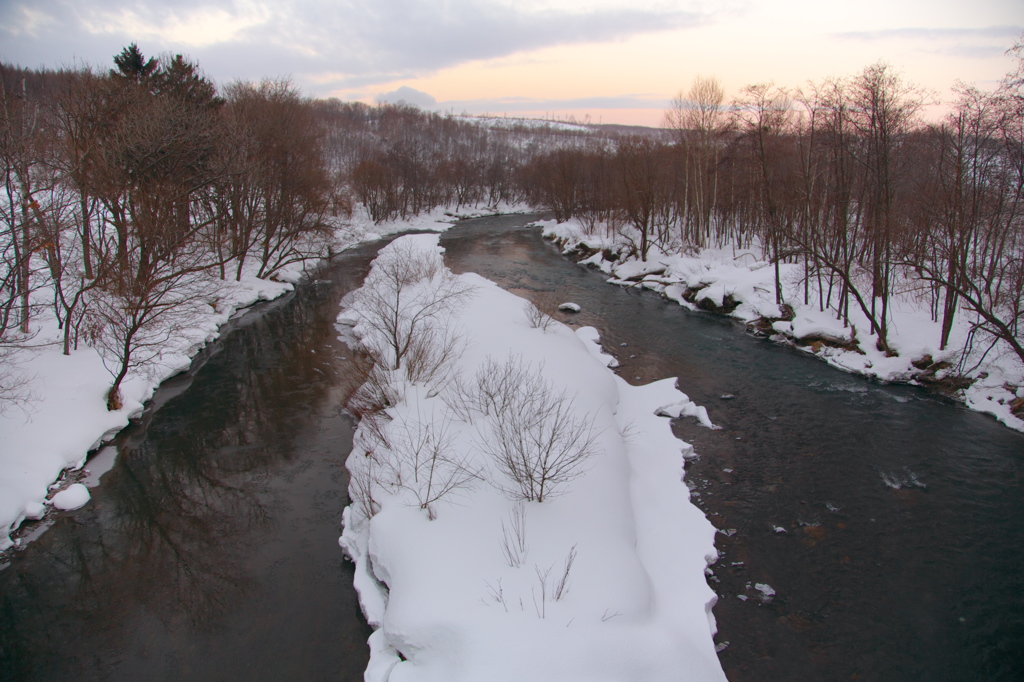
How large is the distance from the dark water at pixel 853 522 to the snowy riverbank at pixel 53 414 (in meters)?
13.2

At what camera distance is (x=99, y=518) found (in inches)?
423

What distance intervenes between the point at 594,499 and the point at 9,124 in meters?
16.5

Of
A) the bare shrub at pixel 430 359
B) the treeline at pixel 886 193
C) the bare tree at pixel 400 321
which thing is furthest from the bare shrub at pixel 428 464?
the treeline at pixel 886 193

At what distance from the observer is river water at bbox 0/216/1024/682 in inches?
305

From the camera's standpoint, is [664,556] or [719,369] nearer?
[664,556]

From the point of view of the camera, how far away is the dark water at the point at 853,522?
25.6ft

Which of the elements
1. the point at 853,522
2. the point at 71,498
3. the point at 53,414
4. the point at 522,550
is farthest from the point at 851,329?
the point at 53,414

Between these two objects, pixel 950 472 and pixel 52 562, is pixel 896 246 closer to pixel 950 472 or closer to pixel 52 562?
pixel 950 472

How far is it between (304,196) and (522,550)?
2607 cm

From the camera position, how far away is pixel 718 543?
986 centimetres

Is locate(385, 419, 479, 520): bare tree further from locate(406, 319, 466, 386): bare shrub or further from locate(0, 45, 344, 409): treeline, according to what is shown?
locate(0, 45, 344, 409): treeline

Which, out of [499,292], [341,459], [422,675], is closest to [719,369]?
[499,292]

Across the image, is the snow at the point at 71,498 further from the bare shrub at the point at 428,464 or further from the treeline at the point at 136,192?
the bare shrub at the point at 428,464

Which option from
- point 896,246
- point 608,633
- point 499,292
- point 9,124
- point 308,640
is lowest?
point 308,640
